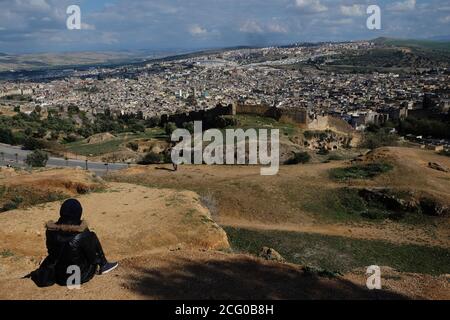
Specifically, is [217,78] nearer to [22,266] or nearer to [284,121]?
[284,121]

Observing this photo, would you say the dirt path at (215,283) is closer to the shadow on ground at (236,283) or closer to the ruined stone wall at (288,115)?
the shadow on ground at (236,283)

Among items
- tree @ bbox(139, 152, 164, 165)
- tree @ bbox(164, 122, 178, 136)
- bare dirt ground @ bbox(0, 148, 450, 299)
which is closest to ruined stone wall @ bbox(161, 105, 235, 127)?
tree @ bbox(164, 122, 178, 136)

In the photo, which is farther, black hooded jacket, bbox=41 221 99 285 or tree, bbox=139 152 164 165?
tree, bbox=139 152 164 165

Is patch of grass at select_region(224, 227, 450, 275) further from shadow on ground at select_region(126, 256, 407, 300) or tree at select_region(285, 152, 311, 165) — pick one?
tree at select_region(285, 152, 311, 165)

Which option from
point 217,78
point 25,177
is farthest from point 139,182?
point 217,78

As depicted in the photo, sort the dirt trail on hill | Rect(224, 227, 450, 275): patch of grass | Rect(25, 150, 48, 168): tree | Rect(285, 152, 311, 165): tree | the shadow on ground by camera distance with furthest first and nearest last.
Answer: Rect(25, 150, 48, 168): tree → Rect(285, 152, 311, 165): tree → Rect(224, 227, 450, 275): patch of grass → the dirt trail on hill → the shadow on ground

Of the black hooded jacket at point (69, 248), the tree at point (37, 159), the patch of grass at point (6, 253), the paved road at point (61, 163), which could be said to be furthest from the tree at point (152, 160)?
the black hooded jacket at point (69, 248)

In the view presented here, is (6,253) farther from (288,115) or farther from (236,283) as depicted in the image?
(288,115)
